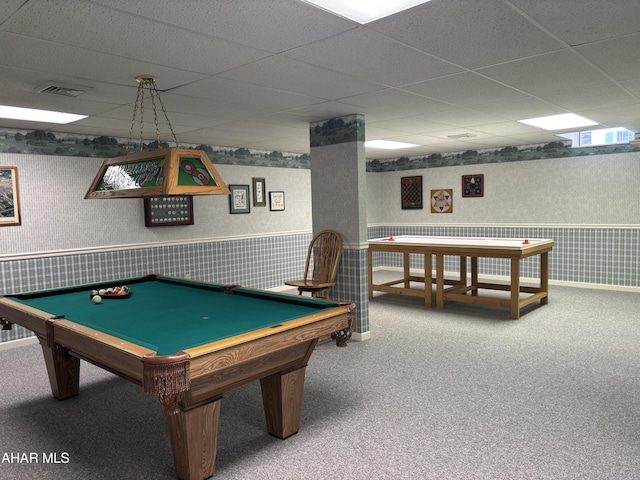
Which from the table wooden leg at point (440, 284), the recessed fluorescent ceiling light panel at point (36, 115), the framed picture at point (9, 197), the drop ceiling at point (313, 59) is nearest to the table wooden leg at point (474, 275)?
the table wooden leg at point (440, 284)

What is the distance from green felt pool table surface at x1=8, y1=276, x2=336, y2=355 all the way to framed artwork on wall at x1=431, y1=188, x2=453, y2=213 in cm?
576

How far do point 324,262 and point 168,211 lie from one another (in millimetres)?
2343

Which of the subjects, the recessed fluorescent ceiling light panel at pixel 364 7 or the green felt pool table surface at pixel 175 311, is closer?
the recessed fluorescent ceiling light panel at pixel 364 7

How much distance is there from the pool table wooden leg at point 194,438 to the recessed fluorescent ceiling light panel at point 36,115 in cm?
310

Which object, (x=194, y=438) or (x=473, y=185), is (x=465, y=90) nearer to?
(x=194, y=438)

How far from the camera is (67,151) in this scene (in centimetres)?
521

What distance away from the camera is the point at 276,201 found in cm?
747

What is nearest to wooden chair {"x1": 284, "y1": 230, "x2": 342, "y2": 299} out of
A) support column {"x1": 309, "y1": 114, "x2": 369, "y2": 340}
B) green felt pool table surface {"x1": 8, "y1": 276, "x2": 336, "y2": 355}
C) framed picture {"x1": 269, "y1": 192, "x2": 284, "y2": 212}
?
support column {"x1": 309, "y1": 114, "x2": 369, "y2": 340}

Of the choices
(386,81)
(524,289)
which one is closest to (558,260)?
(524,289)

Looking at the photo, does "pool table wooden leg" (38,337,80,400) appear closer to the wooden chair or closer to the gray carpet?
the gray carpet

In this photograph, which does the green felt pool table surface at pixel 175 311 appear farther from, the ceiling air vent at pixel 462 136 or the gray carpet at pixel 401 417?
the ceiling air vent at pixel 462 136

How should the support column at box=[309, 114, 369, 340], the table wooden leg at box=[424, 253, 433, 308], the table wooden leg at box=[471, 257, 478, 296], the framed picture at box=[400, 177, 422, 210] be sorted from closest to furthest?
the support column at box=[309, 114, 369, 340], the table wooden leg at box=[424, 253, 433, 308], the table wooden leg at box=[471, 257, 478, 296], the framed picture at box=[400, 177, 422, 210]

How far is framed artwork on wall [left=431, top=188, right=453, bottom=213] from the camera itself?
8.53m

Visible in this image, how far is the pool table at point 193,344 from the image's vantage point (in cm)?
215
